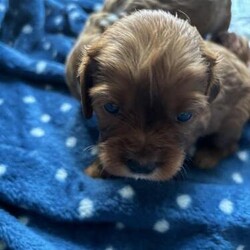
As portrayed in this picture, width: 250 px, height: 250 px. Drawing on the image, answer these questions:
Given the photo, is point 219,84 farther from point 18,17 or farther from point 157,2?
point 18,17

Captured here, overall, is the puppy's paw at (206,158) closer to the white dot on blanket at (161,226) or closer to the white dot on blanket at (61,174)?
the white dot on blanket at (161,226)

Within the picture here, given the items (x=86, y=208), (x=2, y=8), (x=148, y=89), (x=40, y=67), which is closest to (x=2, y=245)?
(x=86, y=208)

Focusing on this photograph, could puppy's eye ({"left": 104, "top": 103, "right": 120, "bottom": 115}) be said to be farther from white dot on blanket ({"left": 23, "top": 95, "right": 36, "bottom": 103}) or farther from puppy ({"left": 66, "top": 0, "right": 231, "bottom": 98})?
white dot on blanket ({"left": 23, "top": 95, "right": 36, "bottom": 103})

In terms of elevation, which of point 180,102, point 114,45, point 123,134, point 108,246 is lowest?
point 108,246

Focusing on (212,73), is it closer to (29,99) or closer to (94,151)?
(94,151)

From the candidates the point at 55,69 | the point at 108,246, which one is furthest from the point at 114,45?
the point at 55,69

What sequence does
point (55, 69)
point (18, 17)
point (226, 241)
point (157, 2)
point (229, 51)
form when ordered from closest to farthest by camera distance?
point (226, 241)
point (229, 51)
point (157, 2)
point (55, 69)
point (18, 17)

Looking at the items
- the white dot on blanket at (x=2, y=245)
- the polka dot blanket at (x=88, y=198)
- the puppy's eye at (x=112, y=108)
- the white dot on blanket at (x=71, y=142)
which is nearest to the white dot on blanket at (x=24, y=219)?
the polka dot blanket at (x=88, y=198)
